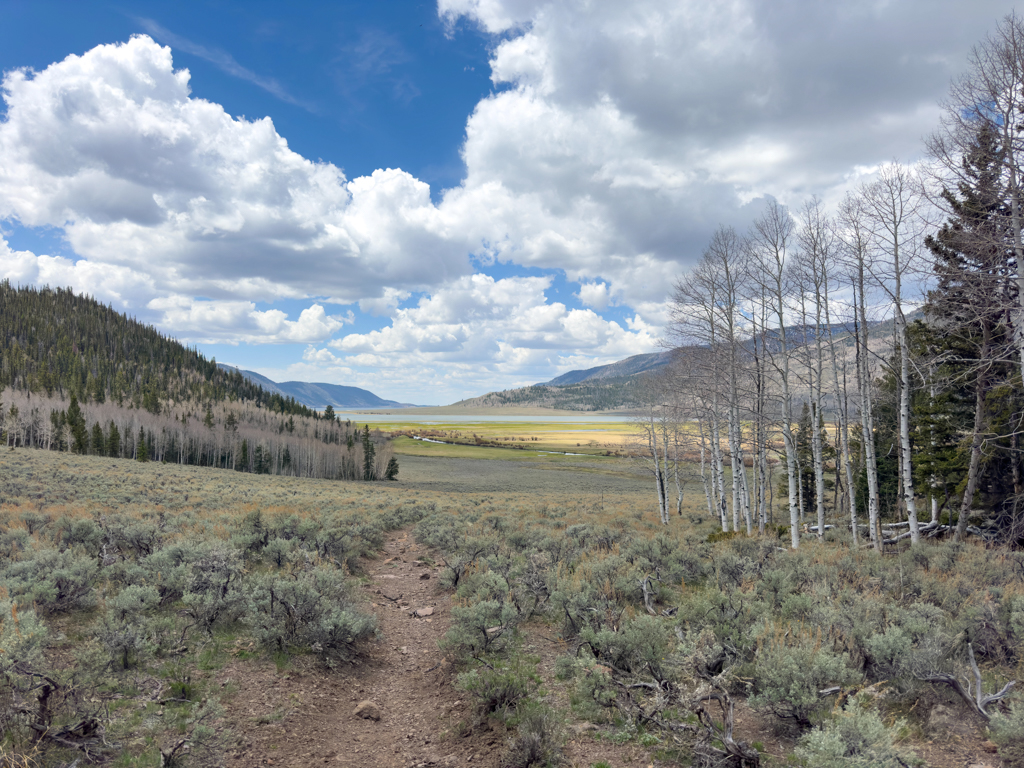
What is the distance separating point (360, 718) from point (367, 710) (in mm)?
151

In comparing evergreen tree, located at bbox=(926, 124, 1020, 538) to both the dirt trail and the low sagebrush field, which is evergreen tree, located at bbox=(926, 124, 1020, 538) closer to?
the low sagebrush field

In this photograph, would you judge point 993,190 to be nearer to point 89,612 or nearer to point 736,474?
point 736,474

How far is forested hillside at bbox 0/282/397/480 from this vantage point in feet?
250

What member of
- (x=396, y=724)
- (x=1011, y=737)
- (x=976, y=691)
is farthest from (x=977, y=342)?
(x=396, y=724)

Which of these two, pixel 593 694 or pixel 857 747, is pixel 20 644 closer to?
pixel 593 694

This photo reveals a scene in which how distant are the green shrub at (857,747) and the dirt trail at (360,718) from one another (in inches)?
121

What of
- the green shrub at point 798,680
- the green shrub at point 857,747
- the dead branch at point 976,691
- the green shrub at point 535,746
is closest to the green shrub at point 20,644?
the green shrub at point 535,746

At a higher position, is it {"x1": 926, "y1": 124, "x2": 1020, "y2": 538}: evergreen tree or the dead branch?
{"x1": 926, "y1": 124, "x2": 1020, "y2": 538}: evergreen tree

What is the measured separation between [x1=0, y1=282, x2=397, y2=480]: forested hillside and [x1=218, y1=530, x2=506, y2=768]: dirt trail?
7276 centimetres

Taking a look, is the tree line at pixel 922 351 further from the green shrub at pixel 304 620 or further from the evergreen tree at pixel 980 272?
the green shrub at pixel 304 620

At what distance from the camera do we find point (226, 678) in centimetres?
600

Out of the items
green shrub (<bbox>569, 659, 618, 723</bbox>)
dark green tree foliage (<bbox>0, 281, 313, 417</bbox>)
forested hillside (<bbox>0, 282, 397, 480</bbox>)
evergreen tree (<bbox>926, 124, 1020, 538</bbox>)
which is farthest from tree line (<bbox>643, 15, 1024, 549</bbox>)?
dark green tree foliage (<bbox>0, 281, 313, 417</bbox>)

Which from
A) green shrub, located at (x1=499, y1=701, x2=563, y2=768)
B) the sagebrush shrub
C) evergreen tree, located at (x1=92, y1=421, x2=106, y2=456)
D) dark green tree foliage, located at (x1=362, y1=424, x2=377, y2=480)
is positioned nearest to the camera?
the sagebrush shrub

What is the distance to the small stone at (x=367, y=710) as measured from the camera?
233 inches
